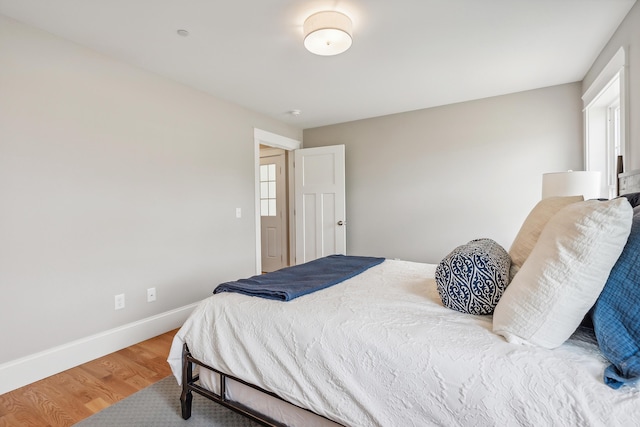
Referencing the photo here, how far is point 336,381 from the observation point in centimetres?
115

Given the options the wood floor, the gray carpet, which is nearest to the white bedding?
the gray carpet

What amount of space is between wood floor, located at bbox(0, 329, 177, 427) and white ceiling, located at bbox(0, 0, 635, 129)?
7.66 feet

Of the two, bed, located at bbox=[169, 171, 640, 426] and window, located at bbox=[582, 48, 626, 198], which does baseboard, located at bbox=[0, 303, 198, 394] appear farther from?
window, located at bbox=[582, 48, 626, 198]

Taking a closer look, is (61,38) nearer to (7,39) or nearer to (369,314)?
(7,39)

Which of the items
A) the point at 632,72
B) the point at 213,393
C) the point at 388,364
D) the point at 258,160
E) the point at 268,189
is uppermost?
the point at 632,72

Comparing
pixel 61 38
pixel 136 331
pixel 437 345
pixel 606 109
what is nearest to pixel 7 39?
pixel 61 38

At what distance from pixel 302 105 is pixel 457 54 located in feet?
5.73

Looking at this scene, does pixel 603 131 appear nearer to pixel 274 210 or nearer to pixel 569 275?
pixel 569 275

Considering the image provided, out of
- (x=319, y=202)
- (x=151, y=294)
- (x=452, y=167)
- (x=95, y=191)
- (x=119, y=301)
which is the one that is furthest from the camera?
(x=319, y=202)

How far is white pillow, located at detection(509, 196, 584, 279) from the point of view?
1.38 metres

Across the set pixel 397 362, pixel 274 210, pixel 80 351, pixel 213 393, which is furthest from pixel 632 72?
pixel 274 210

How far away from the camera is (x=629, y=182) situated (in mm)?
1863

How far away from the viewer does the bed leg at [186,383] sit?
5.24ft

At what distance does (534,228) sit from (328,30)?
157 centimetres
